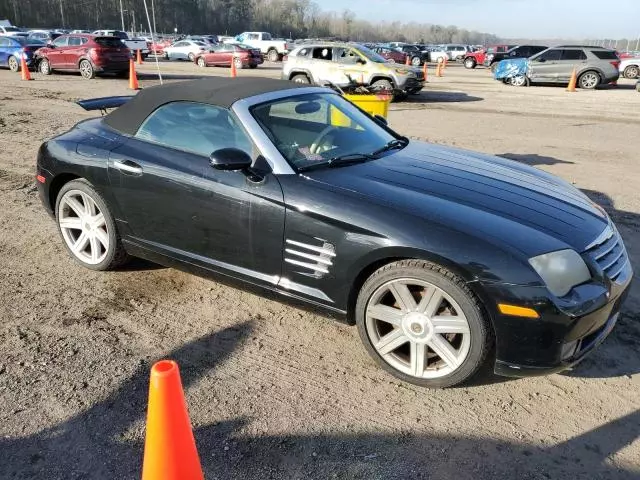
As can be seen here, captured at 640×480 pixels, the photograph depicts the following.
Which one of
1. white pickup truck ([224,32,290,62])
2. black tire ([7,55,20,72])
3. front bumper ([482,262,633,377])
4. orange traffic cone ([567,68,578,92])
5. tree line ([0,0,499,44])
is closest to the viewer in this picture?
front bumper ([482,262,633,377])

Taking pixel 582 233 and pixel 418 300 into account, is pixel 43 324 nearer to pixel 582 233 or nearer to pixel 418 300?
pixel 418 300

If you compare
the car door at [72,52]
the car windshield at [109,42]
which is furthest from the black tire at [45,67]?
the car windshield at [109,42]

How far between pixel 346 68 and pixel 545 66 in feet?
32.6

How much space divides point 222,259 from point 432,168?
152 cm

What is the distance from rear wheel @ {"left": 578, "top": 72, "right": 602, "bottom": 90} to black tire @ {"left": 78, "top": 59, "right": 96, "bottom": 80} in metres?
Answer: 19.0

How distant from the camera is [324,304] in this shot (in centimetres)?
305

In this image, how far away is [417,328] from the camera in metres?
2.81

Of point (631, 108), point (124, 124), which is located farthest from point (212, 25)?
point (124, 124)

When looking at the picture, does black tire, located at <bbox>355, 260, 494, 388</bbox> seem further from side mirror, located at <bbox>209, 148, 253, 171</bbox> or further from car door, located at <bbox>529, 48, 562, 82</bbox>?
car door, located at <bbox>529, 48, 562, 82</bbox>

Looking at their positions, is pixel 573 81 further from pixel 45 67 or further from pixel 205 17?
pixel 205 17

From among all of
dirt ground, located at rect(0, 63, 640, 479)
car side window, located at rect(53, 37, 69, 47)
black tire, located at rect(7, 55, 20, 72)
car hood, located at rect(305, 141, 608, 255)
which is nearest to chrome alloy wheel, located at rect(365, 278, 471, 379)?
dirt ground, located at rect(0, 63, 640, 479)

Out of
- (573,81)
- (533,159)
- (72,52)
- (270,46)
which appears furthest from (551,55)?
(270,46)

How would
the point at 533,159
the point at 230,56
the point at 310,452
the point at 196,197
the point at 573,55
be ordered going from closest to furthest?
the point at 310,452, the point at 196,197, the point at 533,159, the point at 573,55, the point at 230,56

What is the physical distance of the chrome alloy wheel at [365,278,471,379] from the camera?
2.71m
